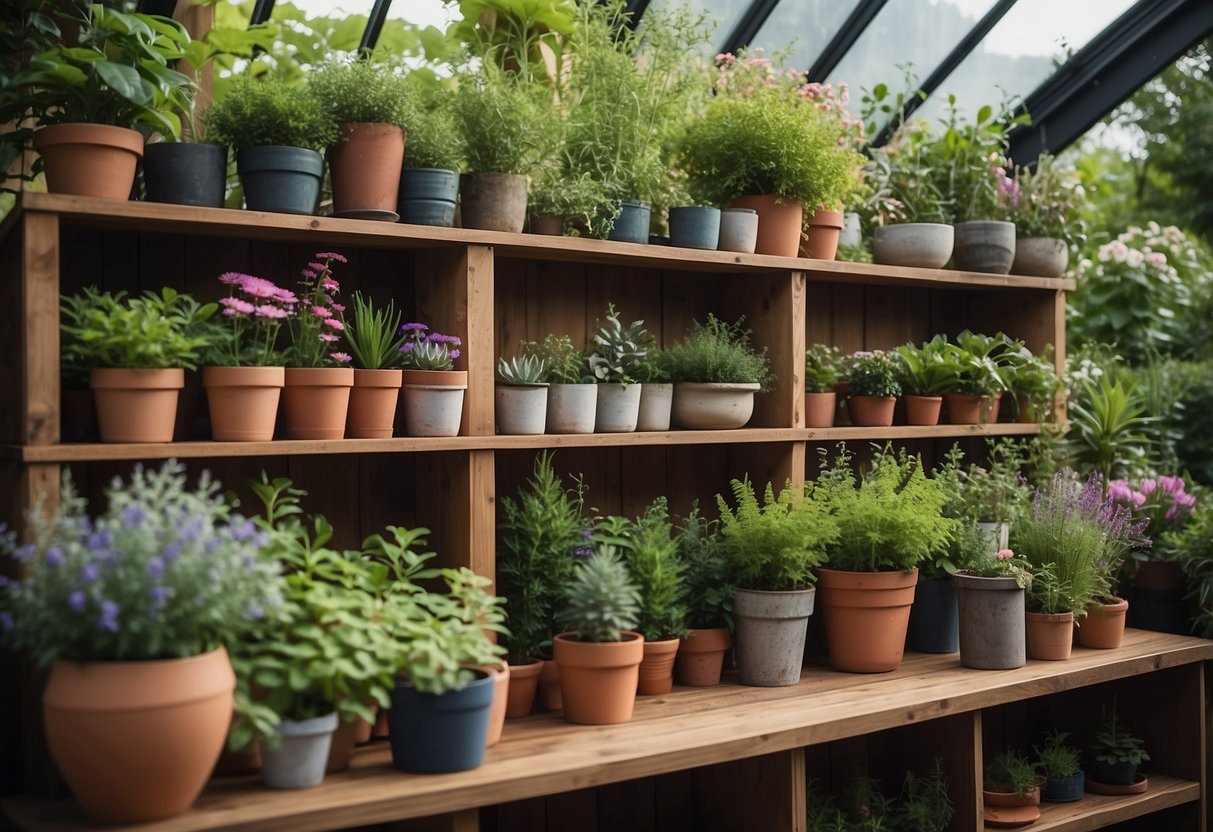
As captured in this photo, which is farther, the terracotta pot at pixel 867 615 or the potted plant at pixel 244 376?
the terracotta pot at pixel 867 615

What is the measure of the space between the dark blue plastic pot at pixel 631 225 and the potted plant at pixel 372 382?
672 millimetres

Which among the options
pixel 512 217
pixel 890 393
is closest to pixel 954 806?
pixel 890 393

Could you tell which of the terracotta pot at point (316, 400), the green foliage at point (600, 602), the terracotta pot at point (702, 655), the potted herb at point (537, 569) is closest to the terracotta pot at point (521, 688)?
the potted herb at point (537, 569)

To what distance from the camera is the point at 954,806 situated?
3129 mm

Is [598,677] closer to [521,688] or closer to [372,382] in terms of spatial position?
[521,688]

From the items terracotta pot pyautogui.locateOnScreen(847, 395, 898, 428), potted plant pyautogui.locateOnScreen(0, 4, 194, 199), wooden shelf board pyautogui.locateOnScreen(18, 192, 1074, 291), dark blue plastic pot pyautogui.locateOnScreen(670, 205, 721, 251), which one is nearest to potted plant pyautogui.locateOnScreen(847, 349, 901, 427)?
terracotta pot pyautogui.locateOnScreen(847, 395, 898, 428)

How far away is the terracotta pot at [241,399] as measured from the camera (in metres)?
2.44

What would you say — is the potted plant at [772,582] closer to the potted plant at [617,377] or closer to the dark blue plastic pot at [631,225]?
the potted plant at [617,377]

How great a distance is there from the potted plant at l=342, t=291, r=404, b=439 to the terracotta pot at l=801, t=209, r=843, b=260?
1.34 metres

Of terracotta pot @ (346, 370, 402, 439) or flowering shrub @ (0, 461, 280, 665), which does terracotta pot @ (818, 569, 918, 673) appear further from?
flowering shrub @ (0, 461, 280, 665)

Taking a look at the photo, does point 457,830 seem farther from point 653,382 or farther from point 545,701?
point 653,382

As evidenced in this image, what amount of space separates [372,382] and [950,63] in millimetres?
2681

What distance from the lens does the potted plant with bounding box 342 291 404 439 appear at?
8.64 ft

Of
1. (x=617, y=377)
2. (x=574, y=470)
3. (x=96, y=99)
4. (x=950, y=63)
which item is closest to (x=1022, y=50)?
(x=950, y=63)
